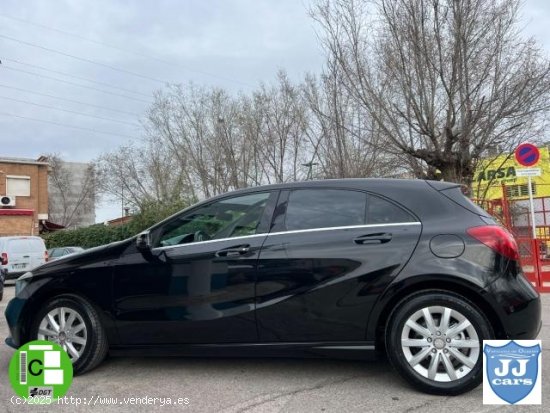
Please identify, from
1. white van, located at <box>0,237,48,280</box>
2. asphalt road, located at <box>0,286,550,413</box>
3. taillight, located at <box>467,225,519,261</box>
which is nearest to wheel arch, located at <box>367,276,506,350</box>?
taillight, located at <box>467,225,519,261</box>

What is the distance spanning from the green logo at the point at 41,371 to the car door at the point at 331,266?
1.69 m

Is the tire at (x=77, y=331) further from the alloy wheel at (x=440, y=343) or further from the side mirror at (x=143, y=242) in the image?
the alloy wheel at (x=440, y=343)

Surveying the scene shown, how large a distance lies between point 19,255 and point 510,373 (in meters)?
17.0

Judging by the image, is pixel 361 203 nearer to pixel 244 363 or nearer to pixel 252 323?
pixel 252 323

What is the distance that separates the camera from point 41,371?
14.2 ft

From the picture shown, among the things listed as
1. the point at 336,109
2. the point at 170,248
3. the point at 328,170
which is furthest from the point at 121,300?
the point at 328,170

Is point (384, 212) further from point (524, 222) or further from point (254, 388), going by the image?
point (524, 222)

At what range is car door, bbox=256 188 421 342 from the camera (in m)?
4.02

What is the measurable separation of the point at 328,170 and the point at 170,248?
49.9 feet

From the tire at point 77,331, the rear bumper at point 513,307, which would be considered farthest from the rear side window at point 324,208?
the tire at point 77,331

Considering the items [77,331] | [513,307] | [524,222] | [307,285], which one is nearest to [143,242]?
[77,331]

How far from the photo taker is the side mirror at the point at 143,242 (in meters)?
4.53

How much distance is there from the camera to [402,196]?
13.9ft

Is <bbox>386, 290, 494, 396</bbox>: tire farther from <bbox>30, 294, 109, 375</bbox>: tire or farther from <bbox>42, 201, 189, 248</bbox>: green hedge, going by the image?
<bbox>42, 201, 189, 248</bbox>: green hedge
